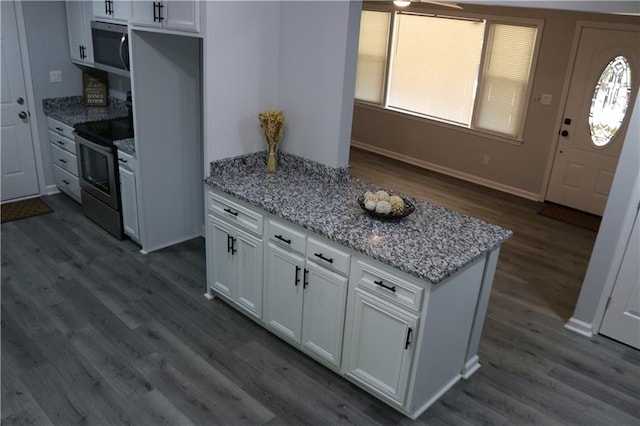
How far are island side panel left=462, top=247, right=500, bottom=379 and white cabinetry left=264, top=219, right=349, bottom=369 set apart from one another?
2.55 feet

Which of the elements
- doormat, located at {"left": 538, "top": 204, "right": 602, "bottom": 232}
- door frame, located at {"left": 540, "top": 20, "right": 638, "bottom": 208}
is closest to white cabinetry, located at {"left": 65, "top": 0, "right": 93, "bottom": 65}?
door frame, located at {"left": 540, "top": 20, "right": 638, "bottom": 208}

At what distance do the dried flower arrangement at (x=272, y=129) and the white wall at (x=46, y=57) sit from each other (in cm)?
278

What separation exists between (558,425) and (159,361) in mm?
2277

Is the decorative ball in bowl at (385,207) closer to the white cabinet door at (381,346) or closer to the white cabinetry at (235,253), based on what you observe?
the white cabinet door at (381,346)

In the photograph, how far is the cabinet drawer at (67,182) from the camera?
514 cm

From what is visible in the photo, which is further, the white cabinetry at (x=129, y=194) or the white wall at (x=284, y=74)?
the white cabinetry at (x=129, y=194)

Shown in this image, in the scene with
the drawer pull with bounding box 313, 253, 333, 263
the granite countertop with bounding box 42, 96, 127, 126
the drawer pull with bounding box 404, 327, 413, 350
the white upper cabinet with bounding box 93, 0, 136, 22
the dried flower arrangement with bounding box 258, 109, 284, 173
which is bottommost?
the drawer pull with bounding box 404, 327, 413, 350

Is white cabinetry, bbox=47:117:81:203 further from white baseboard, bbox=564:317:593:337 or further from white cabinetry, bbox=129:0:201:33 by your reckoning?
white baseboard, bbox=564:317:593:337

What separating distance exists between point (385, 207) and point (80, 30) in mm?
3729

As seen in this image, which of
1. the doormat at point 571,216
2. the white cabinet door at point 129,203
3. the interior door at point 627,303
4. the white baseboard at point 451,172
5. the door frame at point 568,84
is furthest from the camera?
the white baseboard at point 451,172

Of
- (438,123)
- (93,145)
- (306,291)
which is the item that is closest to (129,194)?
(93,145)

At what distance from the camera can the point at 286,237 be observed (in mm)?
3064

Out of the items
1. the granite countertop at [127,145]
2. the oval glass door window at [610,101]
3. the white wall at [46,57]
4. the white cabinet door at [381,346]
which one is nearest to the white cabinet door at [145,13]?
the granite countertop at [127,145]

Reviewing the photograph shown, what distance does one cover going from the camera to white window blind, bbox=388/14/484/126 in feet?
21.7
